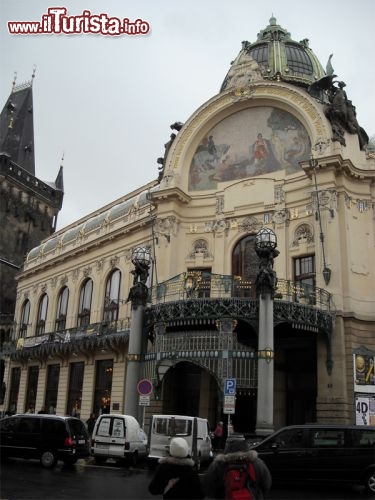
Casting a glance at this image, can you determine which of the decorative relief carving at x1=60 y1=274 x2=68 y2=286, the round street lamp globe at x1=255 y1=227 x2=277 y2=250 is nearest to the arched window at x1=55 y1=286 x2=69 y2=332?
the decorative relief carving at x1=60 y1=274 x2=68 y2=286

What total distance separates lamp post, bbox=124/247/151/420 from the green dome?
14.7 metres

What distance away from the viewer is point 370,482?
40.3 ft

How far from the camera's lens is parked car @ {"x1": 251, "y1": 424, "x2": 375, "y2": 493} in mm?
12367

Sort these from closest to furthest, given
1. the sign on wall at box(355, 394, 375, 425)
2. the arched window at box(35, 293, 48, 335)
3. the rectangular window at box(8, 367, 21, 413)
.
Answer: the sign on wall at box(355, 394, 375, 425) < the rectangular window at box(8, 367, 21, 413) < the arched window at box(35, 293, 48, 335)

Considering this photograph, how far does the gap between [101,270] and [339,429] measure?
932 inches

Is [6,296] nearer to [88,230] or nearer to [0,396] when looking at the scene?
[0,396]

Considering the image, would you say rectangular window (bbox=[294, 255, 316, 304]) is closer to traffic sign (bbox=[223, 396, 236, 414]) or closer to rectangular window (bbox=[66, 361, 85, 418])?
traffic sign (bbox=[223, 396, 236, 414])

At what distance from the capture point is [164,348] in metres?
21.1

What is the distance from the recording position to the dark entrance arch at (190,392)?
2480cm

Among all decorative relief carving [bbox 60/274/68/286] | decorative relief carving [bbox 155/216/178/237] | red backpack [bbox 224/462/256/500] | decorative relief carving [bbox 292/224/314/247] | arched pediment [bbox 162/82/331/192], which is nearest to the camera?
red backpack [bbox 224/462/256/500]

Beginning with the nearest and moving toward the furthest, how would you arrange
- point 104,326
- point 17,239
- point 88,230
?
point 104,326 → point 88,230 → point 17,239

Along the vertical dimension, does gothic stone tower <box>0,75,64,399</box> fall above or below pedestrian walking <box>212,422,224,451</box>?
above

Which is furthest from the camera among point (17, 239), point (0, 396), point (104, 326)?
point (17, 239)

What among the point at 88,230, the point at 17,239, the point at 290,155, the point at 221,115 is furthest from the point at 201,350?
the point at 17,239
